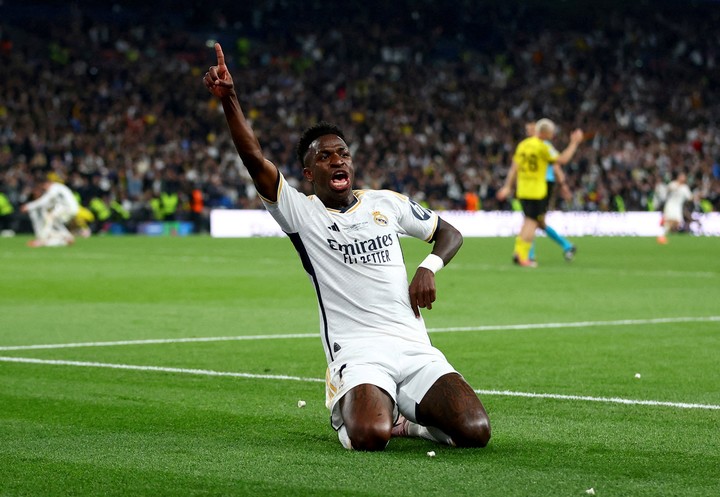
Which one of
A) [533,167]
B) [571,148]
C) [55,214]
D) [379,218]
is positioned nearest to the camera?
[379,218]

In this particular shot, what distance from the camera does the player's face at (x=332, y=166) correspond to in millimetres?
6988

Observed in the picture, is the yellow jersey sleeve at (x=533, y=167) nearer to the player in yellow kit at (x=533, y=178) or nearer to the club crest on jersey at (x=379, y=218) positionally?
the player in yellow kit at (x=533, y=178)

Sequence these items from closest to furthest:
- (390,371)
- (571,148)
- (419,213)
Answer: (390,371)
(419,213)
(571,148)

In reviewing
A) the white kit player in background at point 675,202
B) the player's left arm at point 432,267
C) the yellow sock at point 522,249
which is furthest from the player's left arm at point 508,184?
the white kit player in background at point 675,202

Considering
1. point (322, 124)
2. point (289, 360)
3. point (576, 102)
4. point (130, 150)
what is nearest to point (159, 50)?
point (130, 150)

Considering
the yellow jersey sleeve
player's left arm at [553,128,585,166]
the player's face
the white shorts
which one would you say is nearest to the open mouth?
the player's face

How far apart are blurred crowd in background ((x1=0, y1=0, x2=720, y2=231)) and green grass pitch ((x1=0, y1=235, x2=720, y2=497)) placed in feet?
77.1

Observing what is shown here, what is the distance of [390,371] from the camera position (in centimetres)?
684

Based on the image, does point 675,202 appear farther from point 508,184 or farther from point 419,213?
point 419,213

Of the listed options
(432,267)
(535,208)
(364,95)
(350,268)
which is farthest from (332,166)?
(364,95)

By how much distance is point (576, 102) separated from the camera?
5366 centimetres

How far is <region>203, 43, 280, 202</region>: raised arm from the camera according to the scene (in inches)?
256

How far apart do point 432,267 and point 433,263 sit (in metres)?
0.07

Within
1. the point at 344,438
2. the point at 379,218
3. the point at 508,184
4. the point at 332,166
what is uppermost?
the point at 332,166
